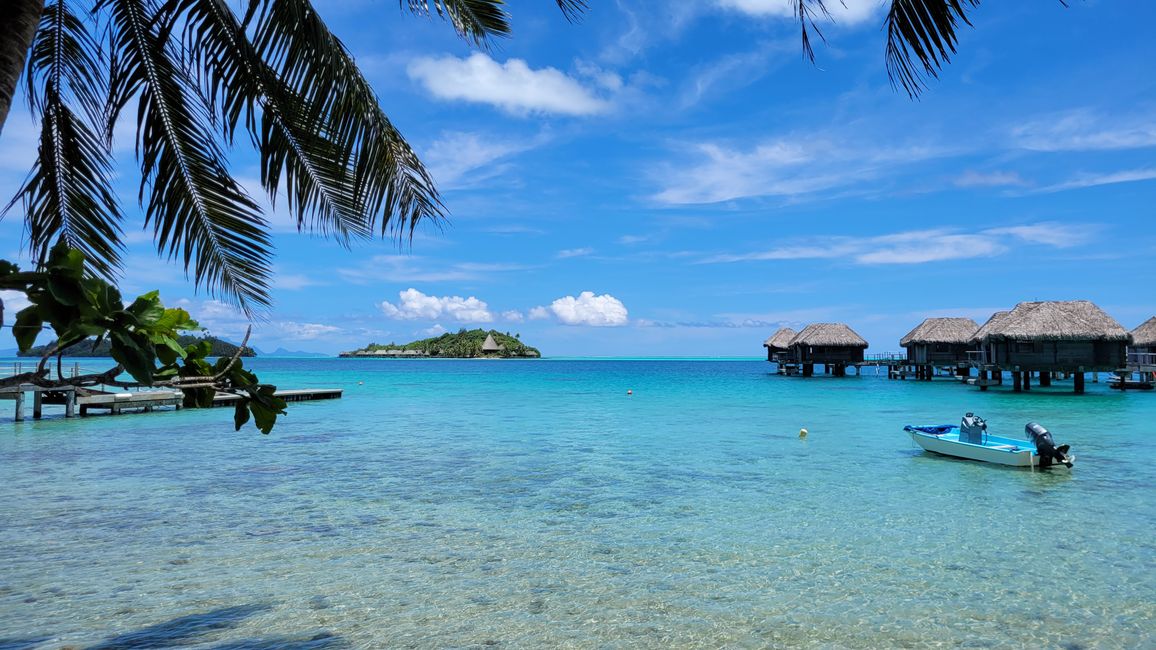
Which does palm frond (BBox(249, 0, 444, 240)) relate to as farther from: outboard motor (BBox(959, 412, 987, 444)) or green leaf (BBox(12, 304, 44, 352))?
outboard motor (BBox(959, 412, 987, 444))

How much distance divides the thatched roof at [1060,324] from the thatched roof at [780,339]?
27270 millimetres

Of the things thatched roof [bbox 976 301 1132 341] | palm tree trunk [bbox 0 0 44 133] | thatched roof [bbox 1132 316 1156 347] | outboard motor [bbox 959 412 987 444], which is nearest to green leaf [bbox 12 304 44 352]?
palm tree trunk [bbox 0 0 44 133]

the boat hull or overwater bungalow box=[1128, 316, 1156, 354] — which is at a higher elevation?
overwater bungalow box=[1128, 316, 1156, 354]

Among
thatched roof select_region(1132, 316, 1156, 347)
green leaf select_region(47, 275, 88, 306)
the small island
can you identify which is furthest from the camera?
the small island

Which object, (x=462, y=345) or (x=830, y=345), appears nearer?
(x=830, y=345)

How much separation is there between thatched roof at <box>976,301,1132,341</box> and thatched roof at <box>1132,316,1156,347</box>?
749cm

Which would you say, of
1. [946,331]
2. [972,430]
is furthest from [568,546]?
[946,331]

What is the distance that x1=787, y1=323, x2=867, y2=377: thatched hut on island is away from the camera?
49875 millimetres

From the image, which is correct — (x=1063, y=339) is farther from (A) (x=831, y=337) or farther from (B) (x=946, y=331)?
(A) (x=831, y=337)

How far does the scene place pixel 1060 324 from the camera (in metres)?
33.2

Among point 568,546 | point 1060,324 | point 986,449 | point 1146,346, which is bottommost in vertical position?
point 568,546

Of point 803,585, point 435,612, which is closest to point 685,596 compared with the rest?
point 803,585

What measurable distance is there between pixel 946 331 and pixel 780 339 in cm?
1889

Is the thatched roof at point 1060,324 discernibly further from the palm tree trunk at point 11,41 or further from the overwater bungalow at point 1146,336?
the palm tree trunk at point 11,41
